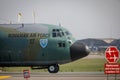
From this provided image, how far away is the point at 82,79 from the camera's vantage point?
31.0 meters

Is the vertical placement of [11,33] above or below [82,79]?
above

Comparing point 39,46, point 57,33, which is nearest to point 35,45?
point 39,46

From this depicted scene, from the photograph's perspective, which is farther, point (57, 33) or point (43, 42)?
point (57, 33)

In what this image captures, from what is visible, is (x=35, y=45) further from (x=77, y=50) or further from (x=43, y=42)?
(x=77, y=50)

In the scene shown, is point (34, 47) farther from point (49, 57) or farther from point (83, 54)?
point (83, 54)

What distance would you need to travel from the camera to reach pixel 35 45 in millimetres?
34906

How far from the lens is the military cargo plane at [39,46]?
1363 inches

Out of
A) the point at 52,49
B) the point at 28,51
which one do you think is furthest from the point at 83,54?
the point at 28,51

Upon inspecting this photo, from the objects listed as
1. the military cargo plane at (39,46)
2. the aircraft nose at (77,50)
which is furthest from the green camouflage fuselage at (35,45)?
the aircraft nose at (77,50)

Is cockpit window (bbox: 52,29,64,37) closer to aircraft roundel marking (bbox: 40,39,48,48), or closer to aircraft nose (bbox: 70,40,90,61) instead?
aircraft roundel marking (bbox: 40,39,48,48)

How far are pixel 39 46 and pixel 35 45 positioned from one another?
0.41m

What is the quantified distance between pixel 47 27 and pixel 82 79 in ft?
23.0

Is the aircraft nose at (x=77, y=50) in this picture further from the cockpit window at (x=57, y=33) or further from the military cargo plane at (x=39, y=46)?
the cockpit window at (x=57, y=33)

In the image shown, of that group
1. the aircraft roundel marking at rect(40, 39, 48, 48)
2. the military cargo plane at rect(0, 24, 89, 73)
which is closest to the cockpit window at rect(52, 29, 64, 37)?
the military cargo plane at rect(0, 24, 89, 73)
